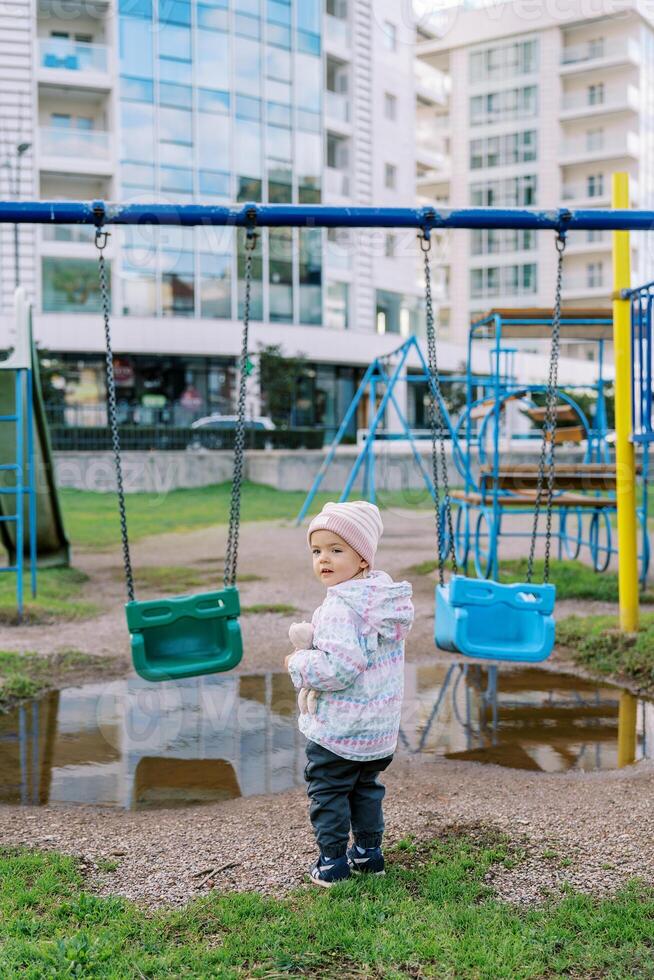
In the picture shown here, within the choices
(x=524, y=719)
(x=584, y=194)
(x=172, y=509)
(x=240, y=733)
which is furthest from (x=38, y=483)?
(x=584, y=194)

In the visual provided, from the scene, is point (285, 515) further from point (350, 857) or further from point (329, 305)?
point (329, 305)

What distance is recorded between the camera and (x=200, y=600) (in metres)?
4.37

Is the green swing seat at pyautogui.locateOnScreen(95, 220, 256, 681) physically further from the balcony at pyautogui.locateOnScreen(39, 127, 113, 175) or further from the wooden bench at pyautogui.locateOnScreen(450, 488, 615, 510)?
the balcony at pyautogui.locateOnScreen(39, 127, 113, 175)

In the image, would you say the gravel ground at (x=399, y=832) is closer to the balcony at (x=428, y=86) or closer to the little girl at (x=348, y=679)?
the little girl at (x=348, y=679)

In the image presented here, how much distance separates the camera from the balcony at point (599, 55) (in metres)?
56.0

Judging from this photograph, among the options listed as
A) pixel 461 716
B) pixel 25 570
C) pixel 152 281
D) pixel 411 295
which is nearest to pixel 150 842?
pixel 461 716

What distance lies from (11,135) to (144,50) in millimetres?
5009

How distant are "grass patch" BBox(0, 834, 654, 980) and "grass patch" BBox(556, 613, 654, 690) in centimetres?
323

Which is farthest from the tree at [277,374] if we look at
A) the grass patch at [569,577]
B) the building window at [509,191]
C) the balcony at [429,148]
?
the building window at [509,191]

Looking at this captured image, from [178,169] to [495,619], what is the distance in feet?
101

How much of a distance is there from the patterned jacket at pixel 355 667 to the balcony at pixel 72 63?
32730 millimetres

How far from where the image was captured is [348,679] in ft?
10.0

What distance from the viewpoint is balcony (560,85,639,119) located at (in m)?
56.1

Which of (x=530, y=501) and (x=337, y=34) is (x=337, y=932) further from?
(x=337, y=34)
